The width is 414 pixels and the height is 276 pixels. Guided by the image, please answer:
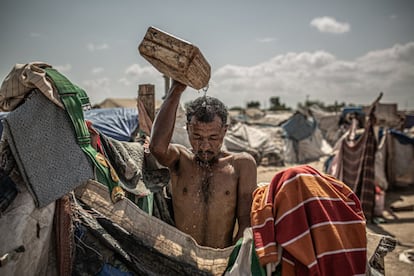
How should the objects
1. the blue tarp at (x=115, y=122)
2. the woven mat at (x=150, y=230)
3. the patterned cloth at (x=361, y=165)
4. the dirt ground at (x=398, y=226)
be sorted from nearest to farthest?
1. the woven mat at (x=150, y=230)
2. the dirt ground at (x=398, y=226)
3. the blue tarp at (x=115, y=122)
4. the patterned cloth at (x=361, y=165)

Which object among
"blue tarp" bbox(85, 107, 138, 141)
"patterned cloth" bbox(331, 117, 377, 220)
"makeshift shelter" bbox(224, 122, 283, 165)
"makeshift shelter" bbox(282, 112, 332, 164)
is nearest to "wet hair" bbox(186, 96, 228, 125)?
"blue tarp" bbox(85, 107, 138, 141)

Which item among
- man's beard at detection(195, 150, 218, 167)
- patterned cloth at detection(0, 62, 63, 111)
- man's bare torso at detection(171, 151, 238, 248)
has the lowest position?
man's bare torso at detection(171, 151, 238, 248)

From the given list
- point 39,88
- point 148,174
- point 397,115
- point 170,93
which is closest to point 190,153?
point 148,174

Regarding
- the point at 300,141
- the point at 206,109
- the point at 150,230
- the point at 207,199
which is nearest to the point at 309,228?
the point at 150,230

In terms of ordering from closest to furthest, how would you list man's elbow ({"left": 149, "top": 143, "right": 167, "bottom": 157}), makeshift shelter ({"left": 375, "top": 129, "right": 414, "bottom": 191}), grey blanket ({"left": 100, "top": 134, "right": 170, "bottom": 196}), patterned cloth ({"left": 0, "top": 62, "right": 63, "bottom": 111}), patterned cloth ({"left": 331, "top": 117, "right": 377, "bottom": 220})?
patterned cloth ({"left": 0, "top": 62, "right": 63, "bottom": 111}), man's elbow ({"left": 149, "top": 143, "right": 167, "bottom": 157}), grey blanket ({"left": 100, "top": 134, "right": 170, "bottom": 196}), patterned cloth ({"left": 331, "top": 117, "right": 377, "bottom": 220}), makeshift shelter ({"left": 375, "top": 129, "right": 414, "bottom": 191})

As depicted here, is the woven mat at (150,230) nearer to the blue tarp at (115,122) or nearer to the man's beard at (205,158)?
the man's beard at (205,158)

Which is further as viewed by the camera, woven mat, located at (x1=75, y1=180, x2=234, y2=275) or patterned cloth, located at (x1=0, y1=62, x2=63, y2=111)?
woven mat, located at (x1=75, y1=180, x2=234, y2=275)

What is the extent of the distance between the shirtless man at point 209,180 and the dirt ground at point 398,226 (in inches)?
109

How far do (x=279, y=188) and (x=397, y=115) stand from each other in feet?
24.2

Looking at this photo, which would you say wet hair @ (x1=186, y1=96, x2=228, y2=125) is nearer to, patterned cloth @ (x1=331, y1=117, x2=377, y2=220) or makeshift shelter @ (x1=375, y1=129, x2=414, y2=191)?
patterned cloth @ (x1=331, y1=117, x2=377, y2=220)

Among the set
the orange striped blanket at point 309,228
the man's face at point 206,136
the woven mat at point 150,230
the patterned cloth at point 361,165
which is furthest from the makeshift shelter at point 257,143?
the orange striped blanket at point 309,228

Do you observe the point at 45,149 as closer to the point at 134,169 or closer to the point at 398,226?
the point at 134,169

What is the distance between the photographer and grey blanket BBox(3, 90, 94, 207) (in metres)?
1.38

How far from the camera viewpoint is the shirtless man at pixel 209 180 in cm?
221
